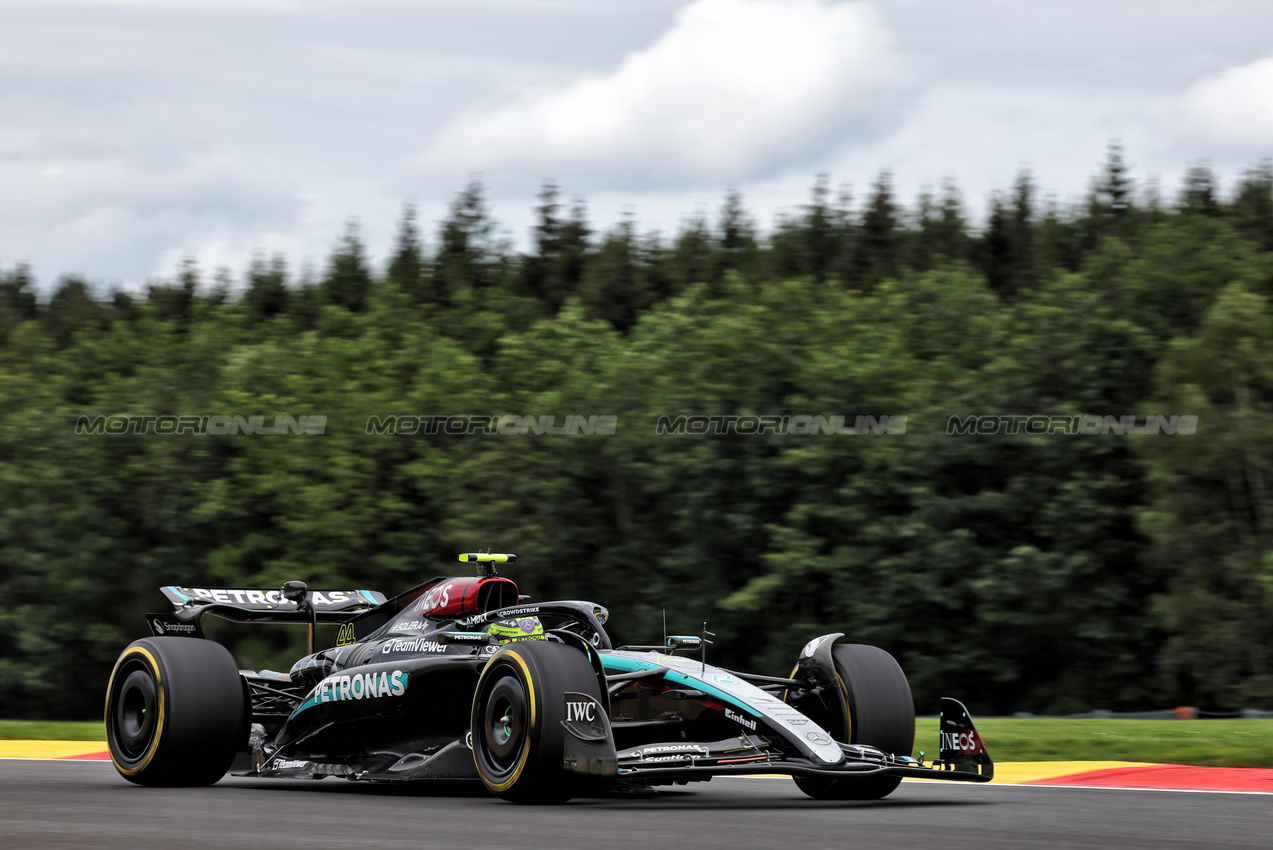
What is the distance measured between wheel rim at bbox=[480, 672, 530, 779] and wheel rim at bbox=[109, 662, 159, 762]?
2.77 metres

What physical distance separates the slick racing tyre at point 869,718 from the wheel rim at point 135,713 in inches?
174

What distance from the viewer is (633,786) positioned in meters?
8.21

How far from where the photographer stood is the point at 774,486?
3550cm

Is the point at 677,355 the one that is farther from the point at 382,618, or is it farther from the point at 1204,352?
the point at 382,618

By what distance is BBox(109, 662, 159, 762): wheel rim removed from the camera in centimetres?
982

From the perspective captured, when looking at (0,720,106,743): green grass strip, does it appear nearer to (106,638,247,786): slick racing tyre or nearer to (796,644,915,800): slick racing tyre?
(106,638,247,786): slick racing tyre

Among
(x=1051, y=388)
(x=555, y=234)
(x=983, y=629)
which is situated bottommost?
(x=983, y=629)

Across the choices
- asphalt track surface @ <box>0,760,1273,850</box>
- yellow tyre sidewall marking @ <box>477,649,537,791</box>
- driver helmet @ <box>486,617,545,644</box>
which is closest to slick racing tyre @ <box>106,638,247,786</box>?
asphalt track surface @ <box>0,760,1273,850</box>

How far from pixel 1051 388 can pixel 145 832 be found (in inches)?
1240

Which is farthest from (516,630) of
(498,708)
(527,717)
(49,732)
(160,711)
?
(49,732)

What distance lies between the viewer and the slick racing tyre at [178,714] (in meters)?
9.70

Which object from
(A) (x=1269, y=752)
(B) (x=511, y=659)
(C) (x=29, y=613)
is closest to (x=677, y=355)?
(C) (x=29, y=613)

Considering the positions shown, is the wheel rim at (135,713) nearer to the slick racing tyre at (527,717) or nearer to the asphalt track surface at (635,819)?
the asphalt track surface at (635,819)

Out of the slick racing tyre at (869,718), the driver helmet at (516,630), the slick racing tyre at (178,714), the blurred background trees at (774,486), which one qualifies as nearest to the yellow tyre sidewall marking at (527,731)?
the driver helmet at (516,630)
